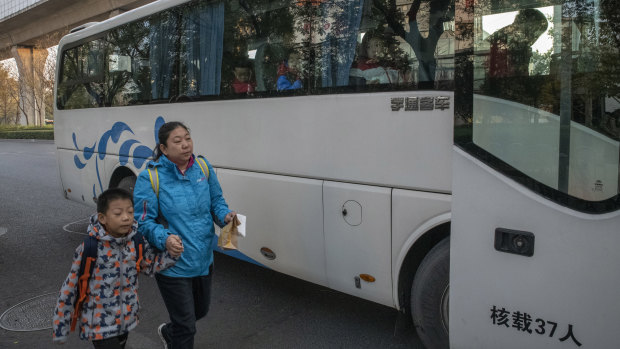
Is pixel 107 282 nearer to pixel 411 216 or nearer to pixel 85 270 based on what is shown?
pixel 85 270

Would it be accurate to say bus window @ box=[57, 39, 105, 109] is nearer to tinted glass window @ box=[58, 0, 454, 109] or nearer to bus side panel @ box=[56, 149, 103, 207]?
tinted glass window @ box=[58, 0, 454, 109]

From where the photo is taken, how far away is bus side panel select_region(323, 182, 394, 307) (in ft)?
11.9

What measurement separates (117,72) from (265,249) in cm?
366

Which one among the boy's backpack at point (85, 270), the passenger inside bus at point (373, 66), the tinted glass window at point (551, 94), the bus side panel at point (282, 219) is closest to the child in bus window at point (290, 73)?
the passenger inside bus at point (373, 66)

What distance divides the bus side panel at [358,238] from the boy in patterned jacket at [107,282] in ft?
5.19

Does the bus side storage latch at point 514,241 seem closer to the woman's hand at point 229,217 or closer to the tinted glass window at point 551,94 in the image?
the tinted glass window at point 551,94

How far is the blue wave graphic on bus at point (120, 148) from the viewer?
19.8 feet

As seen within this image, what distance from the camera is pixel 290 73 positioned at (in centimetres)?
430

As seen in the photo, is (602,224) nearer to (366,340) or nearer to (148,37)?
(366,340)

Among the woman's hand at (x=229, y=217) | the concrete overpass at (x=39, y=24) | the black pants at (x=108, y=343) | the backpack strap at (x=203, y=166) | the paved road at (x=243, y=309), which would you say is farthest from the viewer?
the concrete overpass at (x=39, y=24)

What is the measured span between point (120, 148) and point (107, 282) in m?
4.00

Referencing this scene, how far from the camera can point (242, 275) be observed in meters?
5.60

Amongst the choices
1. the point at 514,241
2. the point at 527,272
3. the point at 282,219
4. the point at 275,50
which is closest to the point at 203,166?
the point at 282,219

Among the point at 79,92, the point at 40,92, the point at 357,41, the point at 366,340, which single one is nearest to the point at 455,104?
the point at 357,41
